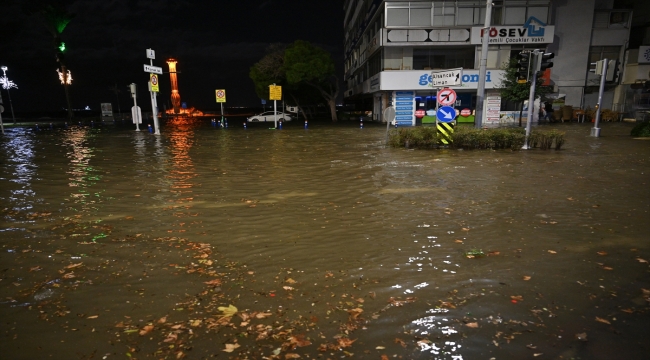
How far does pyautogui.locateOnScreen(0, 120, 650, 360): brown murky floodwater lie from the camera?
10.9 ft

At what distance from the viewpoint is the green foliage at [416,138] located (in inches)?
617

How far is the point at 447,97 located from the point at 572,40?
2740cm

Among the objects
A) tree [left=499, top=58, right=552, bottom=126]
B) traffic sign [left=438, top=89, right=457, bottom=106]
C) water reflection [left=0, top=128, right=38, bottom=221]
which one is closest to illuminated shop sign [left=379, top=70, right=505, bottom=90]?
tree [left=499, top=58, right=552, bottom=126]

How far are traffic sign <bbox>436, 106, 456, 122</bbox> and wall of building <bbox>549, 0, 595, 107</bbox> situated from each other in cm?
2602

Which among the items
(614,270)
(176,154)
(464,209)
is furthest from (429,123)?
(614,270)

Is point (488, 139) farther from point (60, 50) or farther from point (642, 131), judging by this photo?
point (60, 50)

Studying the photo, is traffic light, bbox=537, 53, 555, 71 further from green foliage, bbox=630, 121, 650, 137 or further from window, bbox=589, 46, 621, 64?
window, bbox=589, 46, 621, 64

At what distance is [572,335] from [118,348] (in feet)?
12.9

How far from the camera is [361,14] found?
48156mm

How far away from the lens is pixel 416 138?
51.9 feet

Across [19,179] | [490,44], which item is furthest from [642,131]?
[19,179]

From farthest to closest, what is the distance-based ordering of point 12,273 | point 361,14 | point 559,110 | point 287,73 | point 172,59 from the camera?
point 172,59
point 361,14
point 287,73
point 559,110
point 12,273

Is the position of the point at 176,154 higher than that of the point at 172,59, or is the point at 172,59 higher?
the point at 172,59

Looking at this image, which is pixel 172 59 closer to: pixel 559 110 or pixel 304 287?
pixel 559 110
